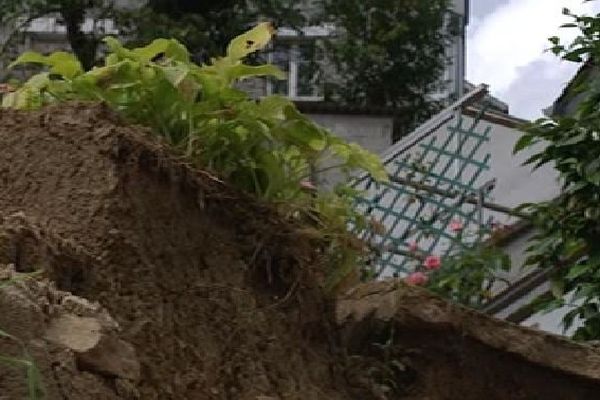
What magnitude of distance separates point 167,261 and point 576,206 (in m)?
2.64

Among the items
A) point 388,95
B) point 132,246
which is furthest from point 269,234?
point 388,95

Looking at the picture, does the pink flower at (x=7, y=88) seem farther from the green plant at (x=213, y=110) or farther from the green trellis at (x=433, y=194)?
the green trellis at (x=433, y=194)

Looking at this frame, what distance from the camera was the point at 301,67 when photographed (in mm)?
16203

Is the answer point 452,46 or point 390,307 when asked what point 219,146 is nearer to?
point 390,307

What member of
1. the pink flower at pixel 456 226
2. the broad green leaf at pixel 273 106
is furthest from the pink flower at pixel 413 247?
the broad green leaf at pixel 273 106

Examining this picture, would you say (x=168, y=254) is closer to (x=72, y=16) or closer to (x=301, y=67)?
(x=72, y=16)

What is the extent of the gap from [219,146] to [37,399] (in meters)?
1.10

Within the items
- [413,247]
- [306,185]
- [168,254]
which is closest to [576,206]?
[413,247]

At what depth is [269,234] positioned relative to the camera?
2598 millimetres

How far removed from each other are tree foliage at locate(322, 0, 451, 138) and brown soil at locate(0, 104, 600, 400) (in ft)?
40.4

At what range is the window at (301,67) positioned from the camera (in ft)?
51.0

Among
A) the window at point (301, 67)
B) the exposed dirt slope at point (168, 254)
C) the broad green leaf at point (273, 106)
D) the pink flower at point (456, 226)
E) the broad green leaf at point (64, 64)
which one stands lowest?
the window at point (301, 67)

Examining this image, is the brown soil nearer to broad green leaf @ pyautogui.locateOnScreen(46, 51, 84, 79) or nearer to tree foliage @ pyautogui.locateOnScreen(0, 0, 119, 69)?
broad green leaf @ pyautogui.locateOnScreen(46, 51, 84, 79)

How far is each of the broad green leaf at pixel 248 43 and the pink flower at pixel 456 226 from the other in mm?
4049
